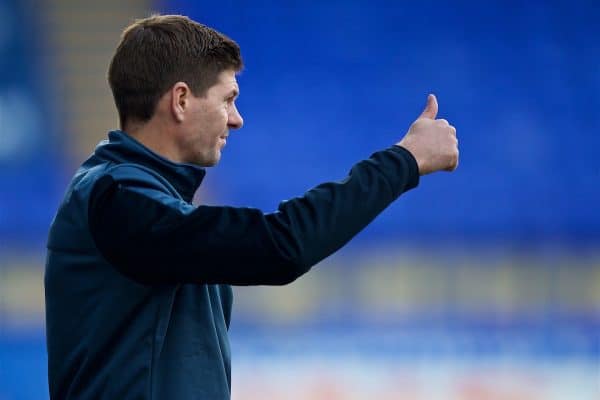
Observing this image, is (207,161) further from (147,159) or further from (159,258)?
(159,258)

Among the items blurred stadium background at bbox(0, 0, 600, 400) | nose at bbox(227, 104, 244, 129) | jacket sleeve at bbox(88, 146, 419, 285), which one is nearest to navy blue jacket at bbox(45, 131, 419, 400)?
jacket sleeve at bbox(88, 146, 419, 285)

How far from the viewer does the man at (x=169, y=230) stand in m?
1.42

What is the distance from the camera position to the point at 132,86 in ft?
5.33

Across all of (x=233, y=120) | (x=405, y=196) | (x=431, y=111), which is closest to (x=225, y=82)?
(x=233, y=120)

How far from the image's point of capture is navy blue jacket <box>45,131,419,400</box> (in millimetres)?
1414

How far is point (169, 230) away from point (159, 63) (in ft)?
1.06

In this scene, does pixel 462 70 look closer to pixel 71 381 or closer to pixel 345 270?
pixel 345 270

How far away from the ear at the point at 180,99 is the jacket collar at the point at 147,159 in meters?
0.08

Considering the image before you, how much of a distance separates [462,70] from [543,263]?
83 cm

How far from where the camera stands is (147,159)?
1.55 metres

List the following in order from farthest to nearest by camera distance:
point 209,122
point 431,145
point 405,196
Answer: point 405,196
point 209,122
point 431,145

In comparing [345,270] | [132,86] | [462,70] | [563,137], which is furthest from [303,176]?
[132,86]

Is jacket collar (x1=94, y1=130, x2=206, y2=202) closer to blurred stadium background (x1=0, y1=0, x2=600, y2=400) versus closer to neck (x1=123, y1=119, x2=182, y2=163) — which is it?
neck (x1=123, y1=119, x2=182, y2=163)

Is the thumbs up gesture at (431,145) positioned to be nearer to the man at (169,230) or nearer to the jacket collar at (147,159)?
the man at (169,230)
